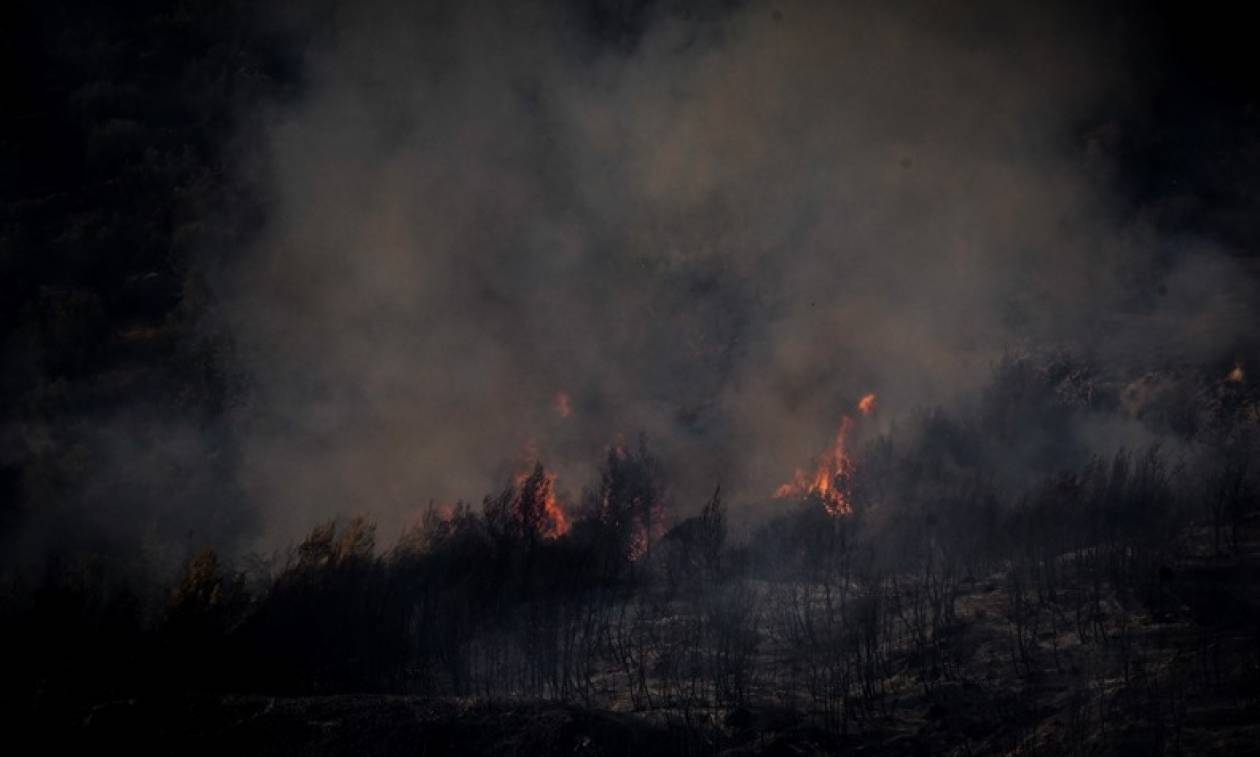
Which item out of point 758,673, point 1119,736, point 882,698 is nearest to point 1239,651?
point 1119,736

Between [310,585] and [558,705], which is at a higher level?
[310,585]

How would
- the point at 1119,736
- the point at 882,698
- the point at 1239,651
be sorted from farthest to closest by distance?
1. the point at 882,698
2. the point at 1239,651
3. the point at 1119,736

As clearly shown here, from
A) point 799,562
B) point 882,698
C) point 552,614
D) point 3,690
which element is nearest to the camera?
point 882,698

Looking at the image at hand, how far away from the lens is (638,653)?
144 metres

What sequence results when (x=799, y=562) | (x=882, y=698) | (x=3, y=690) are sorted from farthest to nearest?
(x=799, y=562)
(x=3, y=690)
(x=882, y=698)

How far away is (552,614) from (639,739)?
6042 cm

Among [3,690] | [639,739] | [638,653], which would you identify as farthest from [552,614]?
[3,690]

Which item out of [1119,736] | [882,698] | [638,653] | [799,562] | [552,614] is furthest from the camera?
[799,562]

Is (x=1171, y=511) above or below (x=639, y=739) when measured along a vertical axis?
above

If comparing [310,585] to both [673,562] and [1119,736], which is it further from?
[1119,736]

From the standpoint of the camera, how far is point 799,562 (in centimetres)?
18312

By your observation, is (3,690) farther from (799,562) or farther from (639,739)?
(799,562)

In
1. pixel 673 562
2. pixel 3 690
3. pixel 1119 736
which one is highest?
pixel 673 562

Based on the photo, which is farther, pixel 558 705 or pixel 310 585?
pixel 310 585
